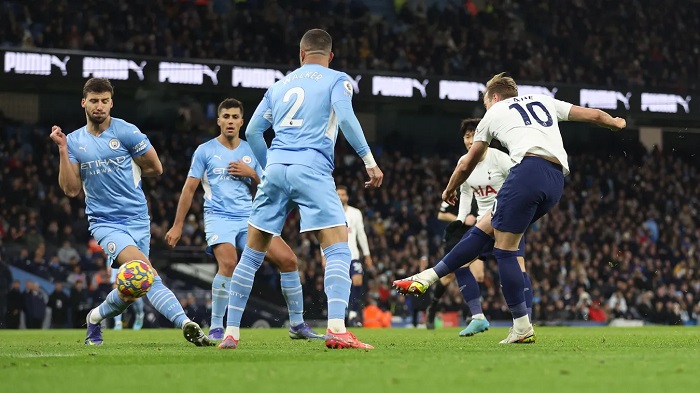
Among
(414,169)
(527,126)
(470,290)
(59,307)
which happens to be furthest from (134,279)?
(414,169)

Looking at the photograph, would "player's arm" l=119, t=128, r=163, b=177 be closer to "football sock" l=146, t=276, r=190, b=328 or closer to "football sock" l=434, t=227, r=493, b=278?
"football sock" l=146, t=276, r=190, b=328

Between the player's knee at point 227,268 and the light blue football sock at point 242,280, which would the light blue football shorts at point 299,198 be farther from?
the player's knee at point 227,268

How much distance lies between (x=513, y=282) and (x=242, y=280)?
6.56 feet

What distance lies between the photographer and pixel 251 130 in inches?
302

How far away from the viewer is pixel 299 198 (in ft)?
23.5

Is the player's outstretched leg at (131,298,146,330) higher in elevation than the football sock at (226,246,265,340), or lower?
lower

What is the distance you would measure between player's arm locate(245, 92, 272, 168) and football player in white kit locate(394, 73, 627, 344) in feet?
4.61

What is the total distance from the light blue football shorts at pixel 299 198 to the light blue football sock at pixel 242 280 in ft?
0.87

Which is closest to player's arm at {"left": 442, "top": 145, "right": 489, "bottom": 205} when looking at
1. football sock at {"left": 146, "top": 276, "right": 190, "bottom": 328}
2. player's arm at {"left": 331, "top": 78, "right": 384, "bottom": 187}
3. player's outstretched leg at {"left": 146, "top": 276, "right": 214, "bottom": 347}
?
player's arm at {"left": 331, "top": 78, "right": 384, "bottom": 187}

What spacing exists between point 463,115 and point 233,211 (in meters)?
22.9

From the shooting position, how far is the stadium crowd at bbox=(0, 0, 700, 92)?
83.9ft

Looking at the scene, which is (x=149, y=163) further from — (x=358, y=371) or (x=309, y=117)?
(x=358, y=371)

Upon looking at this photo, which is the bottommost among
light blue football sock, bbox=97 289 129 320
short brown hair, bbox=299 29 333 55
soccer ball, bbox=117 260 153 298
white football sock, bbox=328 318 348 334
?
white football sock, bbox=328 318 348 334

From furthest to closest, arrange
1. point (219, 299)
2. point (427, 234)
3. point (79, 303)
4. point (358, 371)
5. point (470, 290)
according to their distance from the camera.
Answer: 1. point (427, 234)
2. point (79, 303)
3. point (470, 290)
4. point (219, 299)
5. point (358, 371)
